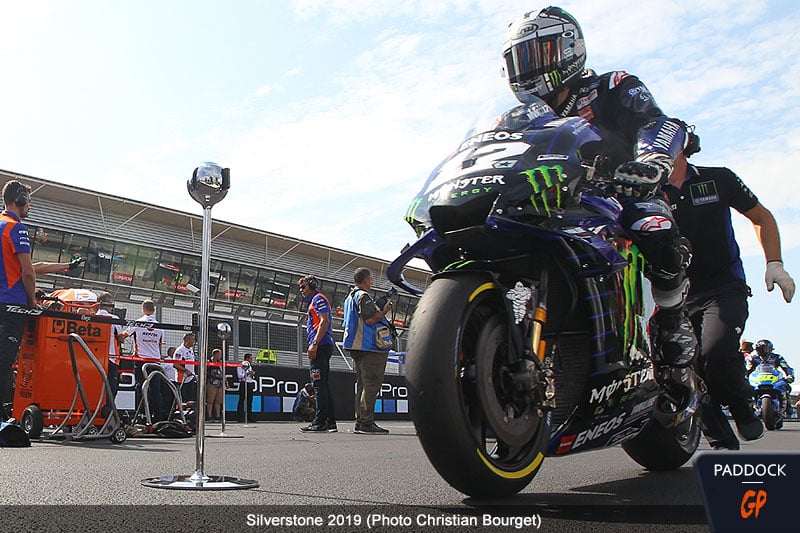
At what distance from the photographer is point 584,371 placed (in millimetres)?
2844

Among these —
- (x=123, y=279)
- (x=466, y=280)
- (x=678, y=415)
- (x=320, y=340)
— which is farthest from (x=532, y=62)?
(x=123, y=279)

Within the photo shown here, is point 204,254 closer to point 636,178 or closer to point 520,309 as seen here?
point 520,309

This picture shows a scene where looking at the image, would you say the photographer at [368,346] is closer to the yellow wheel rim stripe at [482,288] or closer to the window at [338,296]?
the yellow wheel rim stripe at [482,288]

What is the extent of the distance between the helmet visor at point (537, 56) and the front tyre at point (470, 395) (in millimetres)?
1166

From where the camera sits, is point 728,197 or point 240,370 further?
point 240,370

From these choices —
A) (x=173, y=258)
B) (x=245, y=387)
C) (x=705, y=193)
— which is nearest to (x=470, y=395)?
(x=705, y=193)

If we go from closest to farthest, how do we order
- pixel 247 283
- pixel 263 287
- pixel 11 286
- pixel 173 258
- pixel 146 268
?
pixel 11 286 → pixel 146 268 → pixel 173 258 → pixel 247 283 → pixel 263 287

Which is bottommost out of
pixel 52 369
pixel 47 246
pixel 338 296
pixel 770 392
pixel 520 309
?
pixel 770 392

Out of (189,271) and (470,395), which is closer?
(470,395)

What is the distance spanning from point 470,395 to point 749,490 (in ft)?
3.87

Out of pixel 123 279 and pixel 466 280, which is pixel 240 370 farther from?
pixel 123 279

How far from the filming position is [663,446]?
3.79m

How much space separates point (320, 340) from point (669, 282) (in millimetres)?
6435

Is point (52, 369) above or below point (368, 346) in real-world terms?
below
